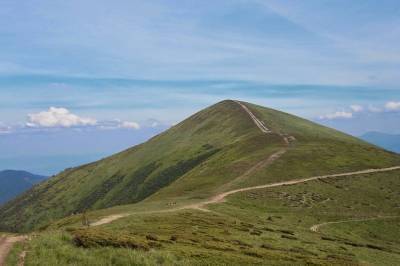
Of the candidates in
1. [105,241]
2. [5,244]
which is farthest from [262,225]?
[5,244]

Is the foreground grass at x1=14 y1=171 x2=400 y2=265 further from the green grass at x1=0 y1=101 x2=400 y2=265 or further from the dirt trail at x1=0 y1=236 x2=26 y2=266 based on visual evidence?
the dirt trail at x1=0 y1=236 x2=26 y2=266

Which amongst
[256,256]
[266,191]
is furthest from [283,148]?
[256,256]

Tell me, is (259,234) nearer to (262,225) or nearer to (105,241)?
(262,225)

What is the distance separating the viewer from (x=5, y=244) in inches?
1529

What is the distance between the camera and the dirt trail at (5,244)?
33084 mm

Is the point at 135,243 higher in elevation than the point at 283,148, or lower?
lower

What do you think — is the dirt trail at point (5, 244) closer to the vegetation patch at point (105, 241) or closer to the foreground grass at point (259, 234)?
the foreground grass at point (259, 234)

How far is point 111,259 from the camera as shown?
32594 mm

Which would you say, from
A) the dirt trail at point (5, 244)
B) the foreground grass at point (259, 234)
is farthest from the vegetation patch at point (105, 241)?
the dirt trail at point (5, 244)

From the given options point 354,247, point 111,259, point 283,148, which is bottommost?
point 354,247

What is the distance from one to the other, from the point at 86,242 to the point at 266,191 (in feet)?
226

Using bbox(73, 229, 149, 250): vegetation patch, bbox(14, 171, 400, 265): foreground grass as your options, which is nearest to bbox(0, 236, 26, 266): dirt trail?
bbox(14, 171, 400, 265): foreground grass

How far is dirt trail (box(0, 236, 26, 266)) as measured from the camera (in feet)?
109

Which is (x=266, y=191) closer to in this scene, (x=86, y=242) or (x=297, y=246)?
(x=297, y=246)
